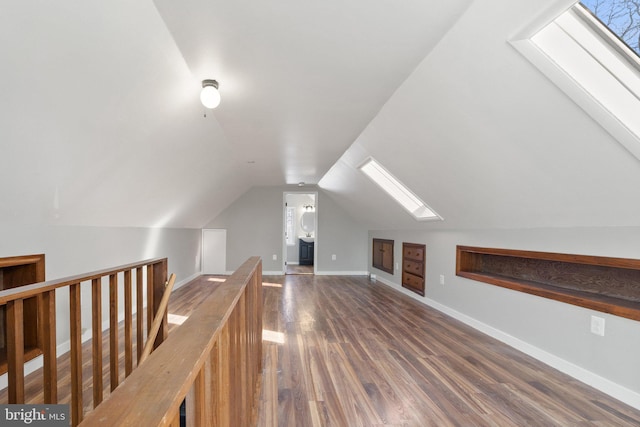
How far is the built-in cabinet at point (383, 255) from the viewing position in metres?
6.06

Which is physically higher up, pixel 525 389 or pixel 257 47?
pixel 257 47

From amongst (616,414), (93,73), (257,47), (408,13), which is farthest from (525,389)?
(93,73)

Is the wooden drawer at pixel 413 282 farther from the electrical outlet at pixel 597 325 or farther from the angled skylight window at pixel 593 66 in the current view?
the angled skylight window at pixel 593 66

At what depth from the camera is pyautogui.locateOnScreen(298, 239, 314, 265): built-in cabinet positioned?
29.7ft

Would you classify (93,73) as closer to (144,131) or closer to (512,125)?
(144,131)

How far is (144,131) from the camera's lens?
7.59ft

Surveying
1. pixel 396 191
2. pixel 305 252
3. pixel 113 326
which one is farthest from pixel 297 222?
pixel 113 326

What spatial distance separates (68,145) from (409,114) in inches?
89.5

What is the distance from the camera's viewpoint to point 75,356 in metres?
1.50

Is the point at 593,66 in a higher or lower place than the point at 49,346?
higher

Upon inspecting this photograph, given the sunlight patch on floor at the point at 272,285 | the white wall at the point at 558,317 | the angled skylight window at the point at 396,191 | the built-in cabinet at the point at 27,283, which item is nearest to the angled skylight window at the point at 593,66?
the white wall at the point at 558,317

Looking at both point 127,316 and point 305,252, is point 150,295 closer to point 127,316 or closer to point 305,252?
point 127,316

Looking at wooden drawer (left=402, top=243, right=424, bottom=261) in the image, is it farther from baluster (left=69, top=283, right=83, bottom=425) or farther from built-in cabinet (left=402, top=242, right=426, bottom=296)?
baluster (left=69, top=283, right=83, bottom=425)

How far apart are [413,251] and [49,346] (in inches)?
178
